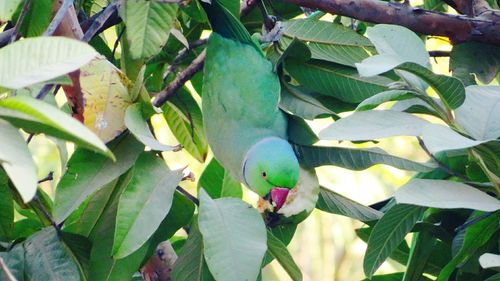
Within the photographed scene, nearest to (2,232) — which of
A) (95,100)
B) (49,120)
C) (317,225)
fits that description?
(95,100)

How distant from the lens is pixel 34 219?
1.25m

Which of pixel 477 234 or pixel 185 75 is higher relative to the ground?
pixel 185 75

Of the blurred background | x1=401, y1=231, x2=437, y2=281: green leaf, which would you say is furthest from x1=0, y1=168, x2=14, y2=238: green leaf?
the blurred background

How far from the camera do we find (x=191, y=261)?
1.09 m

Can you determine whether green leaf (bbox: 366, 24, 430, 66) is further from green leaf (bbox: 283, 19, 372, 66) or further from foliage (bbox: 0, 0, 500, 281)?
green leaf (bbox: 283, 19, 372, 66)

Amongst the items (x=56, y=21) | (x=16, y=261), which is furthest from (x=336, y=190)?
(x=56, y=21)

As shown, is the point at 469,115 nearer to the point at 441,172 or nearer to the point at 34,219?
the point at 441,172

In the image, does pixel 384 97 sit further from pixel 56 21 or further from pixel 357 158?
pixel 56 21

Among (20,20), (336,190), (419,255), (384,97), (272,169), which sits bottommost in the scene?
(336,190)

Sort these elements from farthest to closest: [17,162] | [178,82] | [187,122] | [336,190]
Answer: [336,190] < [187,122] < [178,82] < [17,162]

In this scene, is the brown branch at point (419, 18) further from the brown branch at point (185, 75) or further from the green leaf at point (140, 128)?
the green leaf at point (140, 128)

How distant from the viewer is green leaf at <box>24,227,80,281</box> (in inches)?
40.5

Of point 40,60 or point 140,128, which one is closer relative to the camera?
point 40,60

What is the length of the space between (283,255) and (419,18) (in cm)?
43
